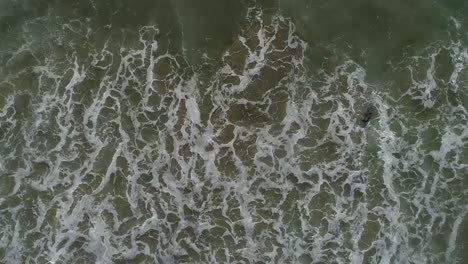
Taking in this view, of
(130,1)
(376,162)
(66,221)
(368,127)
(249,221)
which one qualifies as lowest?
(66,221)

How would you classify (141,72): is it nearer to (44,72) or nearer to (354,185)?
(44,72)

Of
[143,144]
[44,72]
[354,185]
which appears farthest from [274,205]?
[44,72]

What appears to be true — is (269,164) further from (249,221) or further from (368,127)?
(368,127)

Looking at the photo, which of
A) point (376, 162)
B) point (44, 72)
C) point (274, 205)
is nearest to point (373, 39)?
point (376, 162)

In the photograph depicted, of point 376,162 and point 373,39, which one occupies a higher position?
point 373,39

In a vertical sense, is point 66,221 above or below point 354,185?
below

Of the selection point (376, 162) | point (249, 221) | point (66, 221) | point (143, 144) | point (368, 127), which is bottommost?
point (66, 221)
